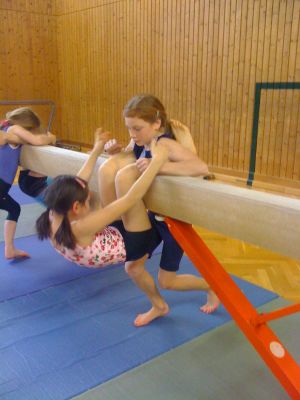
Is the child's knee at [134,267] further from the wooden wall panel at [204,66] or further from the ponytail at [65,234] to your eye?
the wooden wall panel at [204,66]

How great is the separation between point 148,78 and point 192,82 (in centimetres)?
120

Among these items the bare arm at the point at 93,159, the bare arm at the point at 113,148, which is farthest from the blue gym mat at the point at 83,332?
the bare arm at the point at 113,148

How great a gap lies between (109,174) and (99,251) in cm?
43

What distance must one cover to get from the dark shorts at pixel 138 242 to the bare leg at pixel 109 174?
23cm

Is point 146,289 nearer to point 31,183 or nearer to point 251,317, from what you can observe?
point 251,317

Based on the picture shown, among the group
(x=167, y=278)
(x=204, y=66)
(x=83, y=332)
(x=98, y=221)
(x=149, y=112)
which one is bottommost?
Result: (x=83, y=332)

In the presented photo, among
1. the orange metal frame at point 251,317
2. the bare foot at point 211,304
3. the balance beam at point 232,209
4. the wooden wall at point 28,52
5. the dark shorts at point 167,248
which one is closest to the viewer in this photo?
the balance beam at point 232,209

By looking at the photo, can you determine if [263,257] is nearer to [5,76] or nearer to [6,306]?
[6,306]

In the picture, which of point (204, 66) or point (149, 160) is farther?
point (204, 66)

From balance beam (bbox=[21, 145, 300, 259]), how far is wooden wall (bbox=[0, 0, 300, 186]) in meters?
4.50

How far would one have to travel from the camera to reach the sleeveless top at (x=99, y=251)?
2211 millimetres

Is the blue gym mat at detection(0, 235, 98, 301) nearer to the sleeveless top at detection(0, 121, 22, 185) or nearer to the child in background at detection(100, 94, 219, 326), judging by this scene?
the sleeveless top at detection(0, 121, 22, 185)

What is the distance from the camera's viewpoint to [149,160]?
2.01 meters

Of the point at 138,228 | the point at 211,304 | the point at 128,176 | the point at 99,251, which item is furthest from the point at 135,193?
the point at 211,304
